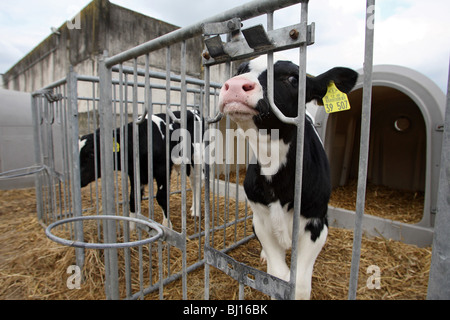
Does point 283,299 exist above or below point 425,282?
above

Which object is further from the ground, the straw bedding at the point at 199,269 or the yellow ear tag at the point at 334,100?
the yellow ear tag at the point at 334,100

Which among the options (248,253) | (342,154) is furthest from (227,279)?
(342,154)

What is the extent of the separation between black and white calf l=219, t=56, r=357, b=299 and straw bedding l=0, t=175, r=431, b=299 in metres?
0.52

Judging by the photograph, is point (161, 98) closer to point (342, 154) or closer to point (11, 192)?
point (11, 192)

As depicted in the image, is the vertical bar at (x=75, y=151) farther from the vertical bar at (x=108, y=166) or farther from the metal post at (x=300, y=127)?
the metal post at (x=300, y=127)

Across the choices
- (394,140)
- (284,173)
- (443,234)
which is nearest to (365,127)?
(443,234)

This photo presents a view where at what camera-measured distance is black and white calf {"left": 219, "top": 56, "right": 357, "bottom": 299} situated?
1283 mm

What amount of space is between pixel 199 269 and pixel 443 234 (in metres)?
2.01

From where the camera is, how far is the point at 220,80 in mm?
7625

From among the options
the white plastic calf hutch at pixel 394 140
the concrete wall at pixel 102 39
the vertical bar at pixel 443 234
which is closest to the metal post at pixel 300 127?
the vertical bar at pixel 443 234

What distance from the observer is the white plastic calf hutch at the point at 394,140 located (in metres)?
2.62

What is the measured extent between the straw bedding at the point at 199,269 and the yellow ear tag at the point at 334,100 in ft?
4.95

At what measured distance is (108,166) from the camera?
5.80 ft
